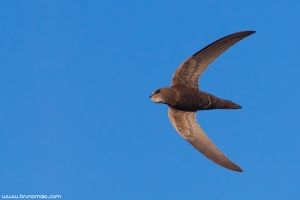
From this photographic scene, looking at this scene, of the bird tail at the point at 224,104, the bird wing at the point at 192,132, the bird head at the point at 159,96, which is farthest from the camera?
the bird tail at the point at 224,104

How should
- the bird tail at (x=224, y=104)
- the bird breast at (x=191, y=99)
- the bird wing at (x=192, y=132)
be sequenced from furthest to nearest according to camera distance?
the bird tail at (x=224, y=104), the bird breast at (x=191, y=99), the bird wing at (x=192, y=132)

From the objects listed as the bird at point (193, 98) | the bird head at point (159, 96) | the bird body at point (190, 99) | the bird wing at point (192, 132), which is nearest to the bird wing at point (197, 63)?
the bird at point (193, 98)

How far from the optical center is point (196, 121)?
13.5 metres

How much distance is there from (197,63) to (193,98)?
850 mm

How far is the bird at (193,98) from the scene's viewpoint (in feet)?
41.9

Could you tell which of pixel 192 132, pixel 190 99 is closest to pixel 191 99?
pixel 190 99

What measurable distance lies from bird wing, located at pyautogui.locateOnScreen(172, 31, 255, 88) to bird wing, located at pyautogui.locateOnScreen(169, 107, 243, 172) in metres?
0.74

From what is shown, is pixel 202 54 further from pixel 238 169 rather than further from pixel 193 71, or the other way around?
pixel 238 169

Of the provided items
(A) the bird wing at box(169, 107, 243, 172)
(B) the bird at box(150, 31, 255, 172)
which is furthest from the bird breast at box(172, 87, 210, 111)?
(A) the bird wing at box(169, 107, 243, 172)

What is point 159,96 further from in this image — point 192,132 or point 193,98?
point 192,132

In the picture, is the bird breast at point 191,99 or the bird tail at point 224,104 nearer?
the bird breast at point 191,99

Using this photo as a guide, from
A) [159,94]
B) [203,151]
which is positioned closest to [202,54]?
[159,94]

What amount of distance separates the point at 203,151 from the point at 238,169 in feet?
3.50

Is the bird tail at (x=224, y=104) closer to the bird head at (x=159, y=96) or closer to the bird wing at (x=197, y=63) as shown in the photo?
the bird wing at (x=197, y=63)
